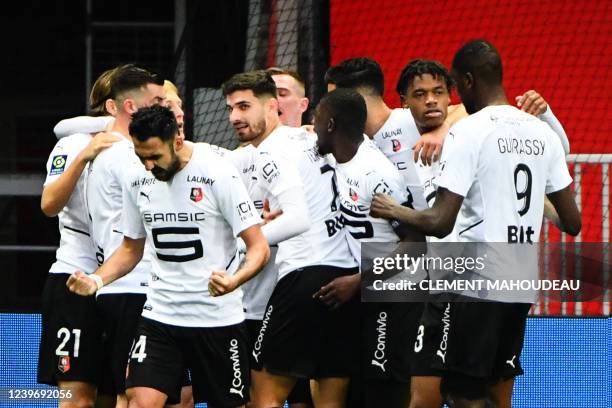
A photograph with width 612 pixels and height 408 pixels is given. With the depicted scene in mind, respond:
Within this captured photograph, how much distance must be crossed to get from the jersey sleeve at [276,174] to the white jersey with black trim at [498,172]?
0.90 meters

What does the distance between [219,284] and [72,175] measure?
1.31 metres

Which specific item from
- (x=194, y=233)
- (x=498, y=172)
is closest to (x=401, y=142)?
(x=498, y=172)

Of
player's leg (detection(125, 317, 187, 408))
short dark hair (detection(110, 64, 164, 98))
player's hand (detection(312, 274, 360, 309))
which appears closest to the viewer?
player's leg (detection(125, 317, 187, 408))

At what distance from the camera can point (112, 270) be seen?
236 inches

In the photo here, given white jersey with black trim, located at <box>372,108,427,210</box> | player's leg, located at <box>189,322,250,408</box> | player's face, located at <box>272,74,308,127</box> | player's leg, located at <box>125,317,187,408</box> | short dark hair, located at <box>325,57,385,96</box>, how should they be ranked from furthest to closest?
1. player's face, located at <box>272,74,308,127</box>
2. short dark hair, located at <box>325,57,385,96</box>
3. white jersey with black trim, located at <box>372,108,427,210</box>
4. player's leg, located at <box>189,322,250,408</box>
5. player's leg, located at <box>125,317,187,408</box>

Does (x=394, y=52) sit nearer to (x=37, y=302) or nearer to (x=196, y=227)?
(x=37, y=302)

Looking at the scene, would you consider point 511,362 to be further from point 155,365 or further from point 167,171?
point 167,171

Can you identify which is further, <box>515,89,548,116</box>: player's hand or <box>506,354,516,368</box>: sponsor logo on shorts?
<box>515,89,548,116</box>: player's hand

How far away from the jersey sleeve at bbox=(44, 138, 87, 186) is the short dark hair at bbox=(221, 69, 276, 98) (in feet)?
2.53

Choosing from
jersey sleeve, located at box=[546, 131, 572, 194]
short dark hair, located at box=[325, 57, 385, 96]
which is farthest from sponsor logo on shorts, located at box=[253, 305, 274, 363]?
jersey sleeve, located at box=[546, 131, 572, 194]

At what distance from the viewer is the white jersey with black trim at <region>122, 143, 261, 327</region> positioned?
230 inches

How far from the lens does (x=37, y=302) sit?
1346 centimetres

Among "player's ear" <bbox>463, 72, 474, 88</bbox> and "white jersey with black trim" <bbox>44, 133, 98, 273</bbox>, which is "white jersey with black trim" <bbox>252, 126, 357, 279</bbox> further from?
"player's ear" <bbox>463, 72, 474, 88</bbox>

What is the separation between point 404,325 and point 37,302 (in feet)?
24.8
